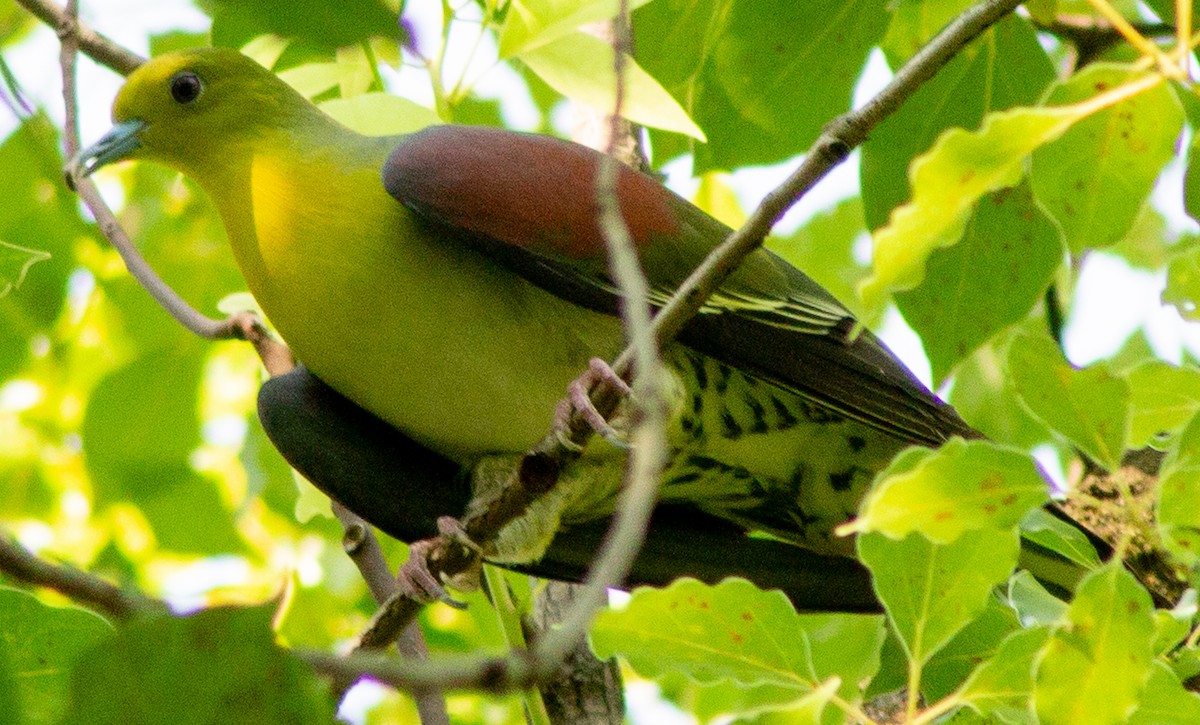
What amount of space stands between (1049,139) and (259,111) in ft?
7.59

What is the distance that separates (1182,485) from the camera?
1.74 m

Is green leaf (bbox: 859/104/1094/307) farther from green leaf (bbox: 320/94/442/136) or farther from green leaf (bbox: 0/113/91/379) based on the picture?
green leaf (bbox: 0/113/91/379)

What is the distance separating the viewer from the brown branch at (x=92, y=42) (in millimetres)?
3059

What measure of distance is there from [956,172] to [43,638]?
1.24 m

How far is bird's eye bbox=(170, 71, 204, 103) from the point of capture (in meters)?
3.48

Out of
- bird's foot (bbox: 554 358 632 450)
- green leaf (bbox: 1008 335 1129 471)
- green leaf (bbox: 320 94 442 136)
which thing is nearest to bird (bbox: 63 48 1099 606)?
green leaf (bbox: 320 94 442 136)

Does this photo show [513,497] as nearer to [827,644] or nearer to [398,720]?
[827,644]

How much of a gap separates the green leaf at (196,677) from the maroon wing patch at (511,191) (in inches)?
72.0

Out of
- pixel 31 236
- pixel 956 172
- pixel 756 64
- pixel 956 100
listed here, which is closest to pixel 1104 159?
pixel 956 172

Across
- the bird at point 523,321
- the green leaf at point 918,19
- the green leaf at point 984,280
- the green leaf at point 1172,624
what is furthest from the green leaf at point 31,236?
the green leaf at point 1172,624

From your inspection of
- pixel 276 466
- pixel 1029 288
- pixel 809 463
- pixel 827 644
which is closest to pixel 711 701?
pixel 809 463

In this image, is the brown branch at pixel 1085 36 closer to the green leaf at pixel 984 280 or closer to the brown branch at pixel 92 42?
the green leaf at pixel 984 280

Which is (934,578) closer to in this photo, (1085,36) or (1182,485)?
(1182,485)

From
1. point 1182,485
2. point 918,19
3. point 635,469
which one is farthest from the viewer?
point 918,19
